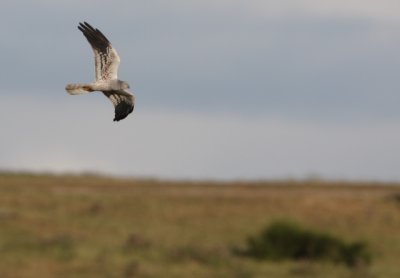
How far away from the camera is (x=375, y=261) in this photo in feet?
119

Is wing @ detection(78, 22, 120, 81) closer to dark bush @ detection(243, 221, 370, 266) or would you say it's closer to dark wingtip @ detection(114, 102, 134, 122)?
dark wingtip @ detection(114, 102, 134, 122)

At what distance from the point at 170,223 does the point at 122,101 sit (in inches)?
1016

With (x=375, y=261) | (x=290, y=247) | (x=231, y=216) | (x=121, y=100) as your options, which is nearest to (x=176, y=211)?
(x=231, y=216)

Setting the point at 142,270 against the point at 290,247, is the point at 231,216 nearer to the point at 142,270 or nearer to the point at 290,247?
the point at 290,247

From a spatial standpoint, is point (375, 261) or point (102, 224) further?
point (102, 224)

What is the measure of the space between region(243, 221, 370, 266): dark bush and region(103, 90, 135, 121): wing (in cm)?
2162

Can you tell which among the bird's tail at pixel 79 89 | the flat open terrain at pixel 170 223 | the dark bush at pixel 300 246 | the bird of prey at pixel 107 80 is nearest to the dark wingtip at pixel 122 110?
the bird of prey at pixel 107 80

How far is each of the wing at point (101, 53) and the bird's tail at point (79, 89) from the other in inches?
15.9

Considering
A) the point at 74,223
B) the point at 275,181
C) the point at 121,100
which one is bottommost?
the point at 121,100

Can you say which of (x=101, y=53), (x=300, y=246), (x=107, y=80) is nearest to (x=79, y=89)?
(x=107, y=80)

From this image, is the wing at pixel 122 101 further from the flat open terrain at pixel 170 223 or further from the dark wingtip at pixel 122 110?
the flat open terrain at pixel 170 223

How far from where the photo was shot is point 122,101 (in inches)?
552

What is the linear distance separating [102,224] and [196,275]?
8.21 metres

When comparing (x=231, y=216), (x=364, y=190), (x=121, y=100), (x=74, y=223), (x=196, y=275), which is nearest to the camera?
(x=121, y=100)
